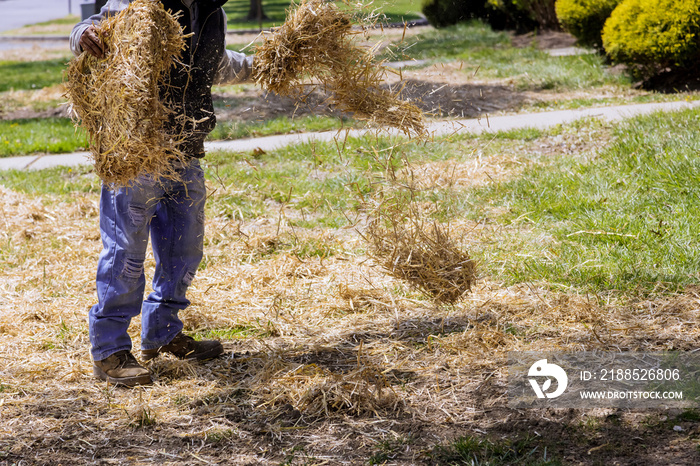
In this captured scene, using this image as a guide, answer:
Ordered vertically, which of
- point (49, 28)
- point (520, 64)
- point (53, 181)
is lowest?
point (53, 181)

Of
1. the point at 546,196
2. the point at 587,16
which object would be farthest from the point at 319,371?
the point at 587,16

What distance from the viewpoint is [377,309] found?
175 inches

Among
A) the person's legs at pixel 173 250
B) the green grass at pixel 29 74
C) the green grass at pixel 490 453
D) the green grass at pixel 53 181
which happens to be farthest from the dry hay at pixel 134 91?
the green grass at pixel 29 74

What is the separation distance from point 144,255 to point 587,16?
394 inches

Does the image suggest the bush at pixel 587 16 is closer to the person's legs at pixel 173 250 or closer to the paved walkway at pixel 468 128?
the paved walkway at pixel 468 128

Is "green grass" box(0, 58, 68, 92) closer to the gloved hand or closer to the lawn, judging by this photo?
the lawn

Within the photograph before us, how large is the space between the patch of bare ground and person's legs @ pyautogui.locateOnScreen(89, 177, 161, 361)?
28 centimetres

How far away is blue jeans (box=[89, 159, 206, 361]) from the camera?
342 cm

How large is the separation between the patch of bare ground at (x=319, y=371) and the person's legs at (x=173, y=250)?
0.23m

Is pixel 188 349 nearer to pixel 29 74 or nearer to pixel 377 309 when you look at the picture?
pixel 377 309

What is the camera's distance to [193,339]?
3939 millimetres

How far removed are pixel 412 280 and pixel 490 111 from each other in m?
5.88

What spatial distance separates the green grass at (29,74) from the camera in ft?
46.1

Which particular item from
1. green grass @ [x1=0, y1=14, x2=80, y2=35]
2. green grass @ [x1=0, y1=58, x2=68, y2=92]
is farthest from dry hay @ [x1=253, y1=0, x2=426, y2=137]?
green grass @ [x1=0, y1=14, x2=80, y2=35]
